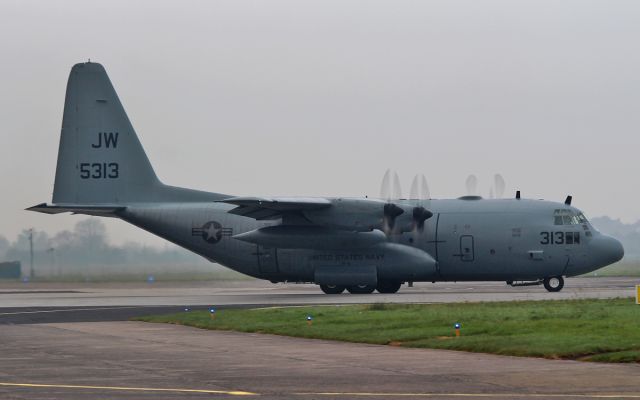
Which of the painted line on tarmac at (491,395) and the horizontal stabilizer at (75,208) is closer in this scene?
the painted line on tarmac at (491,395)

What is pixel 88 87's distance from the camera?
5225 cm

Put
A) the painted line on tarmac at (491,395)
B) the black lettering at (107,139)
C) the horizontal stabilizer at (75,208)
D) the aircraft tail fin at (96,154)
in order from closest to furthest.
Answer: the painted line on tarmac at (491,395) → the horizontal stabilizer at (75,208) → the aircraft tail fin at (96,154) → the black lettering at (107,139)

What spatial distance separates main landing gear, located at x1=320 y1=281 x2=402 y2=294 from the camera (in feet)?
159

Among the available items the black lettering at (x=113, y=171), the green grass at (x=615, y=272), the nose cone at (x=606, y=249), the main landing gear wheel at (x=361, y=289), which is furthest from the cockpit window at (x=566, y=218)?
the green grass at (x=615, y=272)

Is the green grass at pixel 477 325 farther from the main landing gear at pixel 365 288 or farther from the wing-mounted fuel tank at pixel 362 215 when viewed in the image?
the main landing gear at pixel 365 288

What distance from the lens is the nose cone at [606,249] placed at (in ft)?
154

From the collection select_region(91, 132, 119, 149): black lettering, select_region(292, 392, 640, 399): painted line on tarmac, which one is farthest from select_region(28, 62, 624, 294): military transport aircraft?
select_region(292, 392, 640, 399): painted line on tarmac

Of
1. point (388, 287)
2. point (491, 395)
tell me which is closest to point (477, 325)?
point (491, 395)

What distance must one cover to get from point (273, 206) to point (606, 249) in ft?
47.6

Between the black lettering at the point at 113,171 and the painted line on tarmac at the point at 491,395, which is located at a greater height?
the black lettering at the point at 113,171

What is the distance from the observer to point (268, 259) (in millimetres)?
48844

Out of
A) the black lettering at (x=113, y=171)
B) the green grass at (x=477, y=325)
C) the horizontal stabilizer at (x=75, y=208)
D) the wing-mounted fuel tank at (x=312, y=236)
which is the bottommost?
the green grass at (x=477, y=325)

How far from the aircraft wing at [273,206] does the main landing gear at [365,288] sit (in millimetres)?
4347

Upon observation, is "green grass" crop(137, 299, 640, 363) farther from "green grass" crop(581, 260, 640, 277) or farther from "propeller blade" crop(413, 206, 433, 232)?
"green grass" crop(581, 260, 640, 277)
